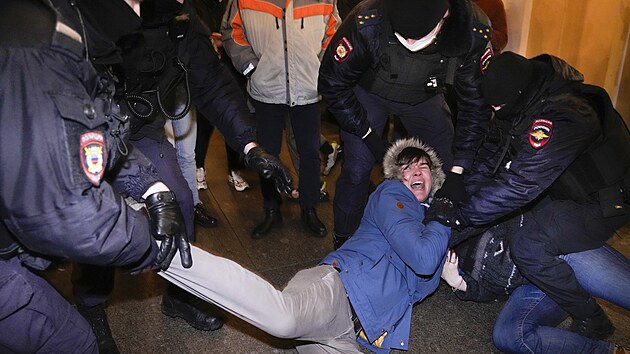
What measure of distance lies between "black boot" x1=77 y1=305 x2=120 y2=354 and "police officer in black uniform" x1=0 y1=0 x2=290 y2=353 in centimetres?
68

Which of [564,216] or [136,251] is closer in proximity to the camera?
[136,251]

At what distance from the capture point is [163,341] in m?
2.69

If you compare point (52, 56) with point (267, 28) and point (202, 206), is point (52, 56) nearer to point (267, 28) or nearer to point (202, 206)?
point (267, 28)

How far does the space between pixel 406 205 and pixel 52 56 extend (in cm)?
163

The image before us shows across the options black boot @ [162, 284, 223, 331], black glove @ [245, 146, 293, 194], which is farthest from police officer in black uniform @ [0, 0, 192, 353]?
black boot @ [162, 284, 223, 331]

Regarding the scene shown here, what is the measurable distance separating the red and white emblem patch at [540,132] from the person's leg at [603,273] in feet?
1.92

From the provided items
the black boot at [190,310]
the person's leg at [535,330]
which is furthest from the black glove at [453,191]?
the black boot at [190,310]

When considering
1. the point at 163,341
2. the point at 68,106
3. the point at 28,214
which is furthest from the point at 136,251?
the point at 163,341

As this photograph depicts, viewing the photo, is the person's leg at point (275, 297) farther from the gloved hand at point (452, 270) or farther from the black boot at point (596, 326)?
the black boot at point (596, 326)

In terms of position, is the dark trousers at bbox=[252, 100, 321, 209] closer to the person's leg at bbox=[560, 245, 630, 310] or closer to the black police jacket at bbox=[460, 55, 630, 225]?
Answer: the black police jacket at bbox=[460, 55, 630, 225]

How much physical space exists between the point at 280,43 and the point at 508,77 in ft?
4.91

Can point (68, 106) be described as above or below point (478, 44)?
above

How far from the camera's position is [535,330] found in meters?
2.47

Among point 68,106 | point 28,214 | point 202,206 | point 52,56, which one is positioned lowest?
point 202,206
